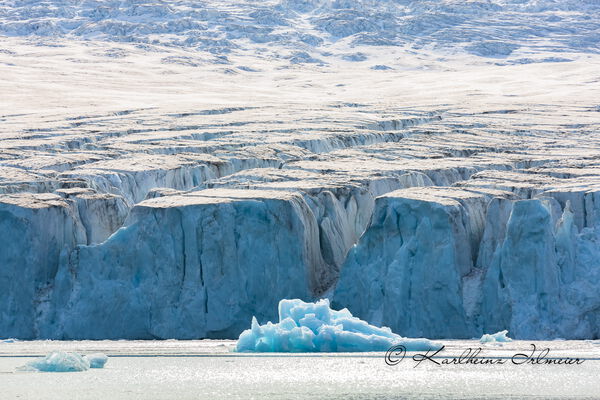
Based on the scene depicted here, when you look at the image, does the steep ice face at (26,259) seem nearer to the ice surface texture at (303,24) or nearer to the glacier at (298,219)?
the glacier at (298,219)

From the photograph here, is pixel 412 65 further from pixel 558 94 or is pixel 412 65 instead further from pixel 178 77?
pixel 558 94

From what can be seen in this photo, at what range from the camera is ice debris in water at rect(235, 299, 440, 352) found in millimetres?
11805

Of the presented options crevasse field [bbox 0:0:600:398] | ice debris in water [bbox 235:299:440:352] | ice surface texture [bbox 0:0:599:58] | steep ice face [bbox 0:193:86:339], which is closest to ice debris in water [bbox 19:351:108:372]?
crevasse field [bbox 0:0:600:398]

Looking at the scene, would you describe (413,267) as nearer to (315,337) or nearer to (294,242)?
(294,242)

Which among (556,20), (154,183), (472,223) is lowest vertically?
(556,20)

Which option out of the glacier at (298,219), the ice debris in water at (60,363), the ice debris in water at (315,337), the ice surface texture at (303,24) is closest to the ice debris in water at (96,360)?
the ice debris in water at (60,363)

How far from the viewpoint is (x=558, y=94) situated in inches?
1989

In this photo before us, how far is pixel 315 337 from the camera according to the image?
11844 millimetres

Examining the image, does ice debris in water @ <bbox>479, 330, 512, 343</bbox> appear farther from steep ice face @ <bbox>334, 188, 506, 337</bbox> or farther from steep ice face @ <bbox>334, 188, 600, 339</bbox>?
steep ice face @ <bbox>334, 188, 506, 337</bbox>

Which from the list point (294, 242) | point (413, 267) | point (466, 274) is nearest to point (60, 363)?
point (294, 242)

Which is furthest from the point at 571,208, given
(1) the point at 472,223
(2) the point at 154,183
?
(2) the point at 154,183

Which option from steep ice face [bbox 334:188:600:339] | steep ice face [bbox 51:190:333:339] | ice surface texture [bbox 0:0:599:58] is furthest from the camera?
ice surface texture [bbox 0:0:599:58]

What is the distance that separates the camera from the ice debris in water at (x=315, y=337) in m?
11.8

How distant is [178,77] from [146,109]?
2788 centimetres
